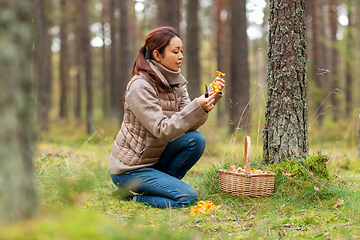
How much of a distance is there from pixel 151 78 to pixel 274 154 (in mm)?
1382

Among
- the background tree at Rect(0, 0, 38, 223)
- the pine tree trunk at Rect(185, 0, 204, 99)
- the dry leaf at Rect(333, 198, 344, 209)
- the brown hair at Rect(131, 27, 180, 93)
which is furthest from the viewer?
the pine tree trunk at Rect(185, 0, 204, 99)

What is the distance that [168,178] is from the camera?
2.74 m

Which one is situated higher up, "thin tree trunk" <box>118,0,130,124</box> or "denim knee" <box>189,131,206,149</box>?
"thin tree trunk" <box>118,0,130,124</box>

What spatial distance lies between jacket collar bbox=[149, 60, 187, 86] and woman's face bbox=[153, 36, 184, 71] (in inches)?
2.0

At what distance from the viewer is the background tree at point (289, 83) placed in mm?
2842

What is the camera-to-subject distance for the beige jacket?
248 centimetres

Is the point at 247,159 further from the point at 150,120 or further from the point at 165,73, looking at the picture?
the point at 165,73

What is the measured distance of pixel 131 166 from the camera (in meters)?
2.73

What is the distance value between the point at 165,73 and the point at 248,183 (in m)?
1.23

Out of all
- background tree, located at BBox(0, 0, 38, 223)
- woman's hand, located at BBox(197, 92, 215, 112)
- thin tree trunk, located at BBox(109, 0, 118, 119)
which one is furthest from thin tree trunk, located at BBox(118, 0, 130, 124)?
background tree, located at BBox(0, 0, 38, 223)

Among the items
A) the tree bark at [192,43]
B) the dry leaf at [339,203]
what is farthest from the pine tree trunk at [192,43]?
the dry leaf at [339,203]

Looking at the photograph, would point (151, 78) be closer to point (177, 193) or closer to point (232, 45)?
point (177, 193)

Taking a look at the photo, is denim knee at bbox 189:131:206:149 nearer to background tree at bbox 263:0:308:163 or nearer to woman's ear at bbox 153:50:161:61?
background tree at bbox 263:0:308:163

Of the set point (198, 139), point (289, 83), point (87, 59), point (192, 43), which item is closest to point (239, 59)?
point (192, 43)
